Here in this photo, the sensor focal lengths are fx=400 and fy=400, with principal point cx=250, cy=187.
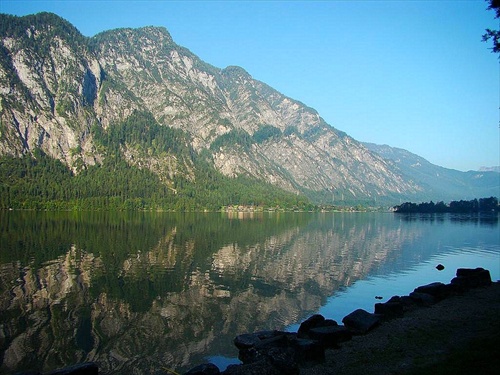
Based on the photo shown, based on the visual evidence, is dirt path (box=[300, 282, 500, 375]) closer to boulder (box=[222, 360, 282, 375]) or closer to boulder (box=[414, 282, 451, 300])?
boulder (box=[222, 360, 282, 375])

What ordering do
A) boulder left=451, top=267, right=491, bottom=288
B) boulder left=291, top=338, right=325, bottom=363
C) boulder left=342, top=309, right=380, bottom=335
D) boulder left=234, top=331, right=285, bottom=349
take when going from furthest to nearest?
boulder left=451, top=267, right=491, bottom=288 < boulder left=342, top=309, right=380, bottom=335 < boulder left=234, top=331, right=285, bottom=349 < boulder left=291, top=338, right=325, bottom=363

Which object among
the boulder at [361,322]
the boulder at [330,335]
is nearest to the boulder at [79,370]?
the boulder at [330,335]

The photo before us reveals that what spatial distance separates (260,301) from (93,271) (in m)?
27.1

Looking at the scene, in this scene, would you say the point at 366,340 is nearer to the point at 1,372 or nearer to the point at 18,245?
the point at 1,372

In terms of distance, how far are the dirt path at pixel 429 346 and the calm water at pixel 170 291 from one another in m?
9.62

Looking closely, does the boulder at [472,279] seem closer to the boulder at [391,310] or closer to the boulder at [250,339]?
the boulder at [391,310]

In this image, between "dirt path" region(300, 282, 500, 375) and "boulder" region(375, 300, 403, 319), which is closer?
"dirt path" region(300, 282, 500, 375)

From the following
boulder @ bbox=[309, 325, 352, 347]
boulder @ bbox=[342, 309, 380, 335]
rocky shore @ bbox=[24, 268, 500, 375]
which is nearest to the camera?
rocky shore @ bbox=[24, 268, 500, 375]

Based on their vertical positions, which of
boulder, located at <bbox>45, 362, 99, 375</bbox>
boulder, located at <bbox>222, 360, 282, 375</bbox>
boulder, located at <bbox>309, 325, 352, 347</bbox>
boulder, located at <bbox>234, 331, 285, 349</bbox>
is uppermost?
boulder, located at <bbox>222, 360, 282, 375</bbox>

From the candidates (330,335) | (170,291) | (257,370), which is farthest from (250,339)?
(170,291)

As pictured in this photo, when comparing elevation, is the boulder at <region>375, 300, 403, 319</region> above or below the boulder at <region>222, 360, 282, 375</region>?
below

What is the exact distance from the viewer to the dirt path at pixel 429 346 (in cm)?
1908

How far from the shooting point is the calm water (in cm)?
3062

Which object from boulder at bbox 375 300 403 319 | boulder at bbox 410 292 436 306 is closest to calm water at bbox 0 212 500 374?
boulder at bbox 410 292 436 306
